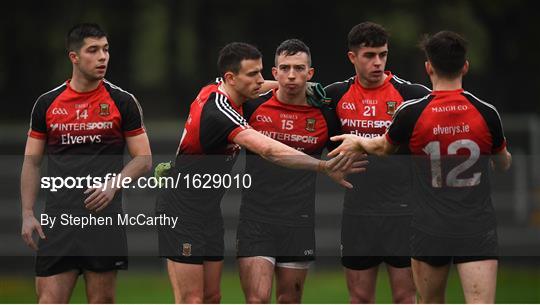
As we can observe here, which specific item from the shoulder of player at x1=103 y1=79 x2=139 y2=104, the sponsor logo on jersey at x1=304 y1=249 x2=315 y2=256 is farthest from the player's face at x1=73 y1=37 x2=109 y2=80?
the sponsor logo on jersey at x1=304 y1=249 x2=315 y2=256

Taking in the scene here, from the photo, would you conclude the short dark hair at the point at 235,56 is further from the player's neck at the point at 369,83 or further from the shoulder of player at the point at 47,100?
the shoulder of player at the point at 47,100

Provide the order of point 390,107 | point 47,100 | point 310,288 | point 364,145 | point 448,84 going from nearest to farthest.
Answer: point 448,84 < point 364,145 < point 47,100 < point 390,107 < point 310,288

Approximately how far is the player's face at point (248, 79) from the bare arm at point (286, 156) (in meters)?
0.39

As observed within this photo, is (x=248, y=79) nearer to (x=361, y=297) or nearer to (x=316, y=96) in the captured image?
(x=316, y=96)

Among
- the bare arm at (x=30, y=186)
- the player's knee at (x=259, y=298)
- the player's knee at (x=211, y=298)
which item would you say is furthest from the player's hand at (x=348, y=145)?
the bare arm at (x=30, y=186)

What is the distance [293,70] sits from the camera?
987cm

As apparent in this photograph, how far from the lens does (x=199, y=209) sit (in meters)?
9.81

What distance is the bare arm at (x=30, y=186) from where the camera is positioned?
9.74 metres

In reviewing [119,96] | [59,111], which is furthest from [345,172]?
[59,111]

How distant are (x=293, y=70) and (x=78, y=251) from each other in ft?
7.33

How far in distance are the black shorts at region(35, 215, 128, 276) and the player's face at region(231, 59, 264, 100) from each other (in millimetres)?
1560

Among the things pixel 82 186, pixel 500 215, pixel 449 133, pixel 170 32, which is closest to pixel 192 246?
pixel 82 186

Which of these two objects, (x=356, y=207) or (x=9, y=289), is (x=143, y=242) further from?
(x=356, y=207)

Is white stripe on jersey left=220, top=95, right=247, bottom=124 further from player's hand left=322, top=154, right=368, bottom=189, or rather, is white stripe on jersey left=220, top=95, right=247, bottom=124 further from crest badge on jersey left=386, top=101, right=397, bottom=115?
crest badge on jersey left=386, top=101, right=397, bottom=115
